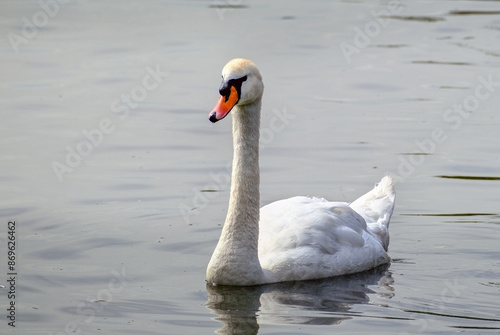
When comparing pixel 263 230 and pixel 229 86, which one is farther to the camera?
pixel 263 230

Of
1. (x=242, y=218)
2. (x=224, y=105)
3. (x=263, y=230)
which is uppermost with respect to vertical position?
(x=224, y=105)

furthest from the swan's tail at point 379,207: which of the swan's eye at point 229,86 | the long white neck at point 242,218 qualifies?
the swan's eye at point 229,86

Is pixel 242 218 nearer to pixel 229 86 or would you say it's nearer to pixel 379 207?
pixel 229 86

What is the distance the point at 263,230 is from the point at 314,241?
52 centimetres

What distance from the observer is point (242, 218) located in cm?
941

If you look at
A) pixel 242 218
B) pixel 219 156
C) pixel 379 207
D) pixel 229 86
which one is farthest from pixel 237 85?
pixel 219 156

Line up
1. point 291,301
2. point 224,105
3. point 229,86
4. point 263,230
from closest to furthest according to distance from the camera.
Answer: point 224,105 → point 229,86 → point 291,301 → point 263,230

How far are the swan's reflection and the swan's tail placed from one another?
81cm

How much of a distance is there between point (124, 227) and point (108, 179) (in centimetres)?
169

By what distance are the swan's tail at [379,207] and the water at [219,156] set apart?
299mm

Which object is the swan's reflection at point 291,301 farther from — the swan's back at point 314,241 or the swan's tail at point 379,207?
the swan's tail at point 379,207

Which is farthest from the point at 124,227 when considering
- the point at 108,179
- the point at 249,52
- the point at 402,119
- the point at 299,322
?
the point at 249,52

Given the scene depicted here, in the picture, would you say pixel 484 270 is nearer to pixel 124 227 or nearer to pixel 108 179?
pixel 124 227

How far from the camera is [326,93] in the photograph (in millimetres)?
16922
